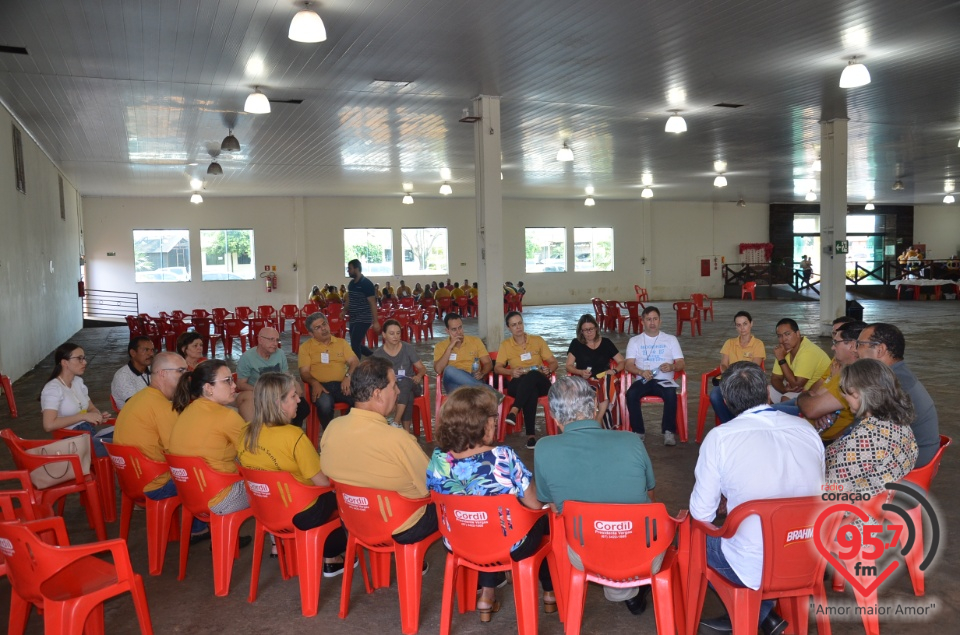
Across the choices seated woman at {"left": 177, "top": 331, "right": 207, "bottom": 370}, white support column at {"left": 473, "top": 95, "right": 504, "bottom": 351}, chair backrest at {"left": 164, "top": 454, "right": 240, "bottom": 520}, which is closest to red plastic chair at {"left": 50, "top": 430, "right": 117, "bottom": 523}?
chair backrest at {"left": 164, "top": 454, "right": 240, "bottom": 520}

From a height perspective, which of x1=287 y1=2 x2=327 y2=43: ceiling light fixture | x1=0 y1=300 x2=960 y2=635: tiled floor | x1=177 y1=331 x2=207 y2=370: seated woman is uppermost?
x1=287 y1=2 x2=327 y2=43: ceiling light fixture

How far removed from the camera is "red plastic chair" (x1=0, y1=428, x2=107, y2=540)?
366 centimetres

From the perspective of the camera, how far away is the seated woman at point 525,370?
5895 mm

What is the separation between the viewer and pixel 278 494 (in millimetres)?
2998

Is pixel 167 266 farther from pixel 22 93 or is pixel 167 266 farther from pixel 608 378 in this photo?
pixel 608 378

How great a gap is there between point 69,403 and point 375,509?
267cm

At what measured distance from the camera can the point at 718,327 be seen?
51.6 feet

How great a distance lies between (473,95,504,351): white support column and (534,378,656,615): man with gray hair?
292 inches

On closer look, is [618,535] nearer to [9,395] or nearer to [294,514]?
[294,514]

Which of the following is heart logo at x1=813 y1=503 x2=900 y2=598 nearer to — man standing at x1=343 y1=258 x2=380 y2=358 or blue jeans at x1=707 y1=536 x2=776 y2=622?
blue jeans at x1=707 y1=536 x2=776 y2=622

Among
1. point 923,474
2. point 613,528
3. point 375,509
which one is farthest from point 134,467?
point 923,474

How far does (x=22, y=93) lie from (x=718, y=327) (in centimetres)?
Result: 1274

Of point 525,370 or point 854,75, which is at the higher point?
point 854,75

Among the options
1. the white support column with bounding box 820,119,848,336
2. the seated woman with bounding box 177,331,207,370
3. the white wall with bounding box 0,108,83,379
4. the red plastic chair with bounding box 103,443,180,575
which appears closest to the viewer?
the red plastic chair with bounding box 103,443,180,575
